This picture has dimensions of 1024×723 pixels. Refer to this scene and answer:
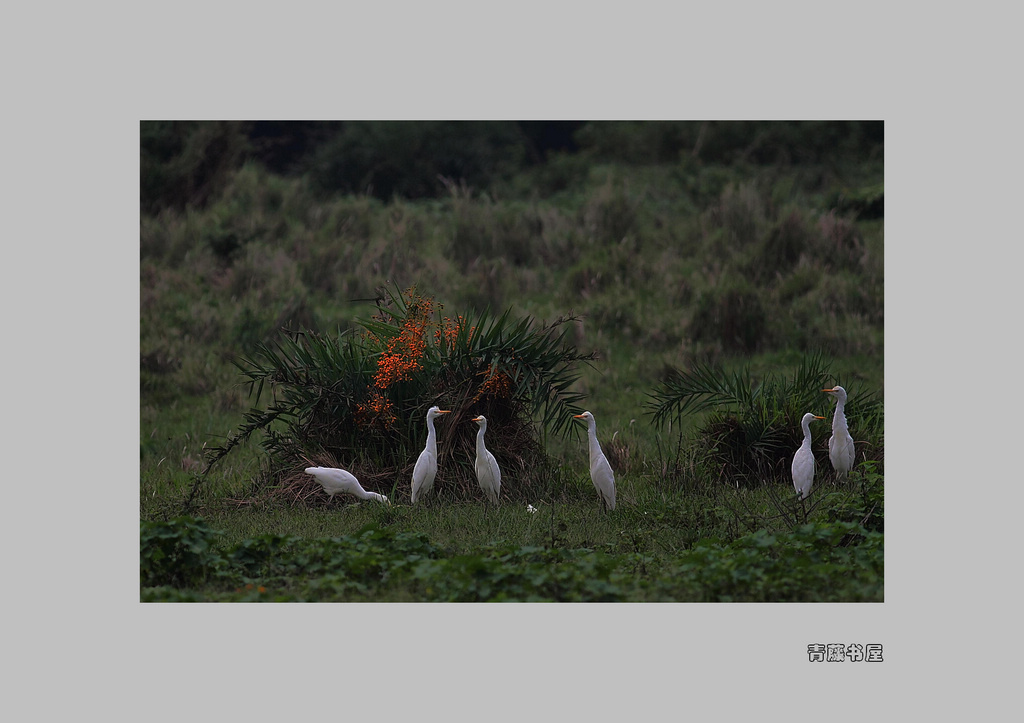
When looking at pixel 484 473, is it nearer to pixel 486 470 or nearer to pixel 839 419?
pixel 486 470

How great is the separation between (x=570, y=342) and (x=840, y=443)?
6686 mm

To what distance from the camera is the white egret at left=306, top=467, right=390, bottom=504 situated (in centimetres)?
949

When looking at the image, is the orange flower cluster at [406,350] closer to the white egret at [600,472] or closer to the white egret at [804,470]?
the white egret at [600,472]

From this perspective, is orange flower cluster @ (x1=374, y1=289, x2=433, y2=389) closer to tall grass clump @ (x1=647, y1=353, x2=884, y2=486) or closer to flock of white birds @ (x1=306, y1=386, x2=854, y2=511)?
flock of white birds @ (x1=306, y1=386, x2=854, y2=511)

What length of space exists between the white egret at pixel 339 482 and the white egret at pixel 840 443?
13.0 ft

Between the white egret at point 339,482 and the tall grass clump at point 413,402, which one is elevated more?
the tall grass clump at point 413,402

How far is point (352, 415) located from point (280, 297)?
7692 mm

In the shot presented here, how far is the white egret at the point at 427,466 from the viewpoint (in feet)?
31.0

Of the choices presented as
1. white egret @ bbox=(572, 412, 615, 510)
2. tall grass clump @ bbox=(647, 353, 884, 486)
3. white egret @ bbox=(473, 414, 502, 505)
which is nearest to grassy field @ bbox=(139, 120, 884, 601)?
tall grass clump @ bbox=(647, 353, 884, 486)

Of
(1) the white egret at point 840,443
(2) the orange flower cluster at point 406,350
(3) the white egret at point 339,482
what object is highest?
(2) the orange flower cluster at point 406,350

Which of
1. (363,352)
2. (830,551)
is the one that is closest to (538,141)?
(363,352)

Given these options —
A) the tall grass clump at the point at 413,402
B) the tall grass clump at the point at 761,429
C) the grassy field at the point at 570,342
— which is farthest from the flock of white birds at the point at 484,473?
the tall grass clump at the point at 761,429

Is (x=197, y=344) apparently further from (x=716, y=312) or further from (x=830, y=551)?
(x=830, y=551)

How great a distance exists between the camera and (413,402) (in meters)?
10.3
